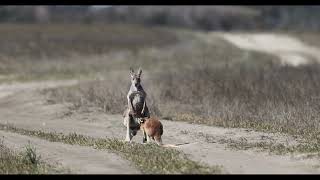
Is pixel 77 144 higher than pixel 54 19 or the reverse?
the reverse

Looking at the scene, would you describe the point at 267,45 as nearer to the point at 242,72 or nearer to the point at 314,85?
the point at 242,72

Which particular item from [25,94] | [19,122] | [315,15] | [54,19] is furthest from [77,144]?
[315,15]

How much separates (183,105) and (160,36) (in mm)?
47688

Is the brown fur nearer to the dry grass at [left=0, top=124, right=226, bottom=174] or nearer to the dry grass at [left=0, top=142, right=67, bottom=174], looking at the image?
the dry grass at [left=0, top=124, right=226, bottom=174]

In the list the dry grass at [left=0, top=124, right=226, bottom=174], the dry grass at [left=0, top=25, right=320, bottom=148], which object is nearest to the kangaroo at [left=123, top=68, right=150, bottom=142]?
the dry grass at [left=0, top=124, right=226, bottom=174]

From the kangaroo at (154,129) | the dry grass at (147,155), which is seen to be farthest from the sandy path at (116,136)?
the kangaroo at (154,129)

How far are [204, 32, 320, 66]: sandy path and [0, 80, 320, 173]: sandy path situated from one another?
30.0 m

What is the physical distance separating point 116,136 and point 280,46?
52.6m

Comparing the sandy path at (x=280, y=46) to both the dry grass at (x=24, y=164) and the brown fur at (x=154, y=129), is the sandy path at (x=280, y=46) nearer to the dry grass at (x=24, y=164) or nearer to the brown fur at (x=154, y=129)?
the brown fur at (x=154, y=129)

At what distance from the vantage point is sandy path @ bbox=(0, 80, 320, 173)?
13.5m

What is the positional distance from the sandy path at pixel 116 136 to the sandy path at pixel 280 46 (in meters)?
30.0

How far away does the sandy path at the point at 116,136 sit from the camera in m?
13.5

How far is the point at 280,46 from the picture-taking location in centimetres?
6944

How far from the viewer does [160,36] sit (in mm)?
71250
